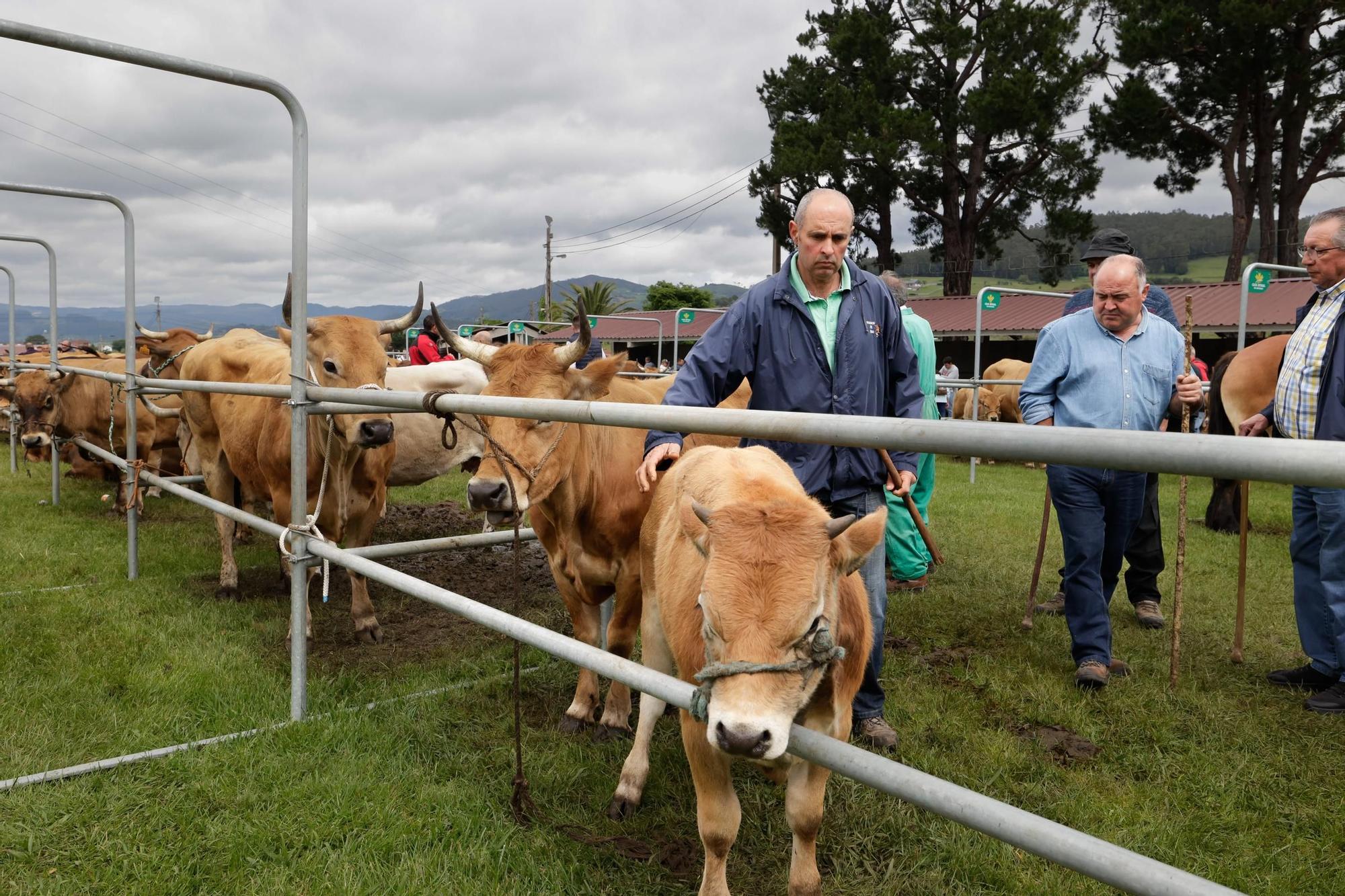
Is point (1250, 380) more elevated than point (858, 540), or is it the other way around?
point (1250, 380)

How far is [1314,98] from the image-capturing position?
2255 cm

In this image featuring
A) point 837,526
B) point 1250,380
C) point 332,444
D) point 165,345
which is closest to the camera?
point 837,526

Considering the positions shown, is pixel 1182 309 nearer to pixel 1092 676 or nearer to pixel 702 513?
pixel 1092 676

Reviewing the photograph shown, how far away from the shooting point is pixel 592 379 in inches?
159

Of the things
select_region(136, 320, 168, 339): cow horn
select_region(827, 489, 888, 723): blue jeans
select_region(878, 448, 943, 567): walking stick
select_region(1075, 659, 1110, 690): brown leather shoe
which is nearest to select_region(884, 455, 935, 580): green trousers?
select_region(878, 448, 943, 567): walking stick

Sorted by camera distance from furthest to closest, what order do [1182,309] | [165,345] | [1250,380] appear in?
[1182,309], [165,345], [1250,380]

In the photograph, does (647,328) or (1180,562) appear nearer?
(1180,562)

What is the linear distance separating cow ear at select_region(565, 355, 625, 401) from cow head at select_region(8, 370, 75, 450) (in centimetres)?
858

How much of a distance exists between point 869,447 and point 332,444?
4.22 meters

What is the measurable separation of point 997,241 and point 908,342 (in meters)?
30.3

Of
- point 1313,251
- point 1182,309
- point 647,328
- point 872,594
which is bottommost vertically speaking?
point 872,594

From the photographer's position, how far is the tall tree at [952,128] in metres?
27.9

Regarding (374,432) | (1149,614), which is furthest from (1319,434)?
(374,432)

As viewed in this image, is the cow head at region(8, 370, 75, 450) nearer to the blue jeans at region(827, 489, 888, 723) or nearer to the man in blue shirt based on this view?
the blue jeans at region(827, 489, 888, 723)
